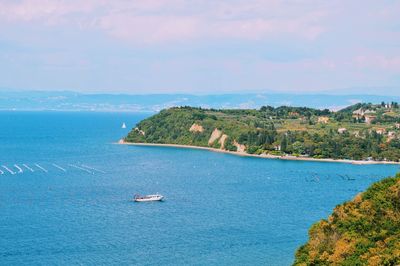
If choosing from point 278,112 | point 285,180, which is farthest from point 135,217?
point 278,112

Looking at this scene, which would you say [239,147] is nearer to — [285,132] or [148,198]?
[285,132]

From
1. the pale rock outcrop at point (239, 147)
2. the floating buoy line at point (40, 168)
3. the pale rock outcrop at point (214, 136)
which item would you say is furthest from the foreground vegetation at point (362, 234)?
the pale rock outcrop at point (214, 136)

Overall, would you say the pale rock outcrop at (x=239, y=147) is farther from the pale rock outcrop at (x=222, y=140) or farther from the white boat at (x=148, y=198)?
the white boat at (x=148, y=198)

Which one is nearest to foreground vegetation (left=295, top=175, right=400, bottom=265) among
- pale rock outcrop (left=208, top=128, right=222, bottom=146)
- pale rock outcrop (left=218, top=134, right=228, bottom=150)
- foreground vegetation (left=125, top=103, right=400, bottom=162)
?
foreground vegetation (left=125, top=103, right=400, bottom=162)

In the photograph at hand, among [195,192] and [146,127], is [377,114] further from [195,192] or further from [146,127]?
[195,192]

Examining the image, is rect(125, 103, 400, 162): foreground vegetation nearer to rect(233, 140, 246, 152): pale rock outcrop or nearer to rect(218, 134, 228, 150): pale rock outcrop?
rect(233, 140, 246, 152): pale rock outcrop

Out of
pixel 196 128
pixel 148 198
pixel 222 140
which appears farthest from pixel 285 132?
pixel 148 198
